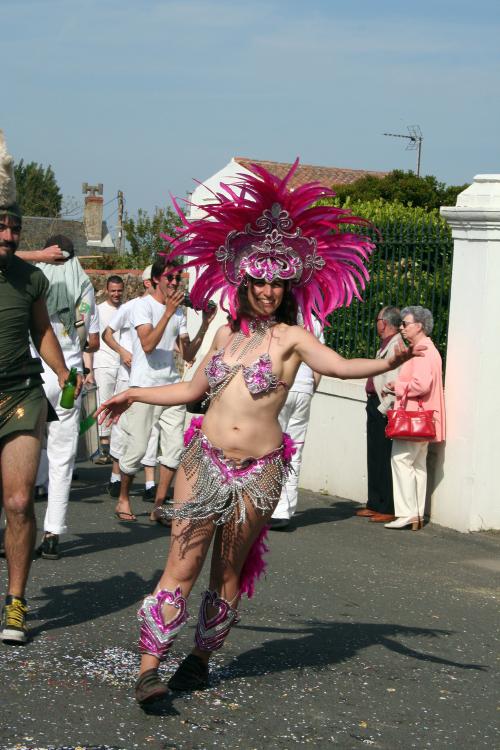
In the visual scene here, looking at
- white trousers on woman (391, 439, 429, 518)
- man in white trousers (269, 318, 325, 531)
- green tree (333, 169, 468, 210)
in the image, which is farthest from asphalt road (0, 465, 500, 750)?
green tree (333, 169, 468, 210)

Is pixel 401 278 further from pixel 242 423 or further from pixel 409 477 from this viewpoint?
pixel 242 423

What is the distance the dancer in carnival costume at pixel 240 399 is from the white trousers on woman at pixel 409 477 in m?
4.66

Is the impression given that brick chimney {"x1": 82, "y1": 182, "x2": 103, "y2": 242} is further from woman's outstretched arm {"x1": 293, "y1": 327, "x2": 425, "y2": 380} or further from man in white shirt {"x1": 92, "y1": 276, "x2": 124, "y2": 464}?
woman's outstretched arm {"x1": 293, "y1": 327, "x2": 425, "y2": 380}

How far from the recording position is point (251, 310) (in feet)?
18.0

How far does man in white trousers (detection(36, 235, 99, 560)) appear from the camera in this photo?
8.16m

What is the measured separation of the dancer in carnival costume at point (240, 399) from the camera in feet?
17.0

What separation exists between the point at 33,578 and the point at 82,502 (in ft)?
10.6

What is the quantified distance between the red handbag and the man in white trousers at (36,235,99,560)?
269 centimetres

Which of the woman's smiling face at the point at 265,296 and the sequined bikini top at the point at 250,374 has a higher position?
the woman's smiling face at the point at 265,296

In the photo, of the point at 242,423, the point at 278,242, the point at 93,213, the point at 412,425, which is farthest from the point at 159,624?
the point at 93,213

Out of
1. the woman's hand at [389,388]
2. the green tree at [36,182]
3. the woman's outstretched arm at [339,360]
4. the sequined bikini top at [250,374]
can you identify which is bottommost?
the woman's hand at [389,388]

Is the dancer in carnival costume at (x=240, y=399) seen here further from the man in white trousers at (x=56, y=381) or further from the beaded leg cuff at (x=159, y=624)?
the man in white trousers at (x=56, y=381)

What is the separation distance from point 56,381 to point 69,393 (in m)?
1.87

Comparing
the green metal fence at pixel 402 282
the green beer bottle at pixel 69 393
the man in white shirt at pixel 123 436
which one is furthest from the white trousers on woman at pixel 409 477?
the green beer bottle at pixel 69 393
